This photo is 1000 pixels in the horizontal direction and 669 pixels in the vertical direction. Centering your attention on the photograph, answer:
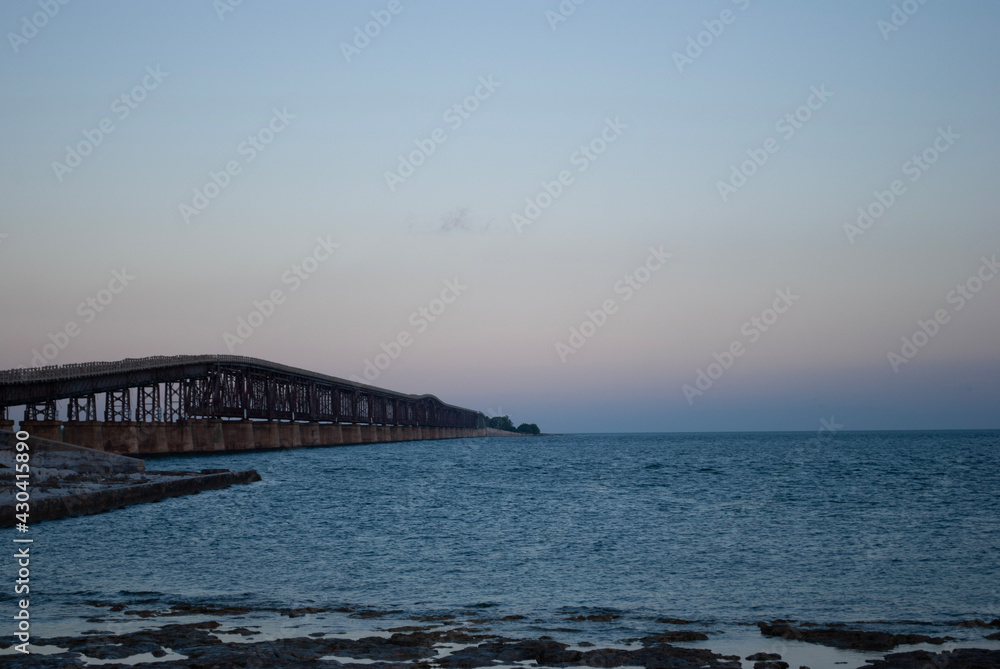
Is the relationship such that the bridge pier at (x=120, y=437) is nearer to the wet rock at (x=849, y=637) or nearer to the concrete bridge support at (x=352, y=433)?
the wet rock at (x=849, y=637)

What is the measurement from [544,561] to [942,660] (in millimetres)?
14185

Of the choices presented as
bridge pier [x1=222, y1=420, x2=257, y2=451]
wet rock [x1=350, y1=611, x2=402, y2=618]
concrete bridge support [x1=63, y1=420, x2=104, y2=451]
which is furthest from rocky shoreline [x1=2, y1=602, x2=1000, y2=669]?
bridge pier [x1=222, y1=420, x2=257, y2=451]

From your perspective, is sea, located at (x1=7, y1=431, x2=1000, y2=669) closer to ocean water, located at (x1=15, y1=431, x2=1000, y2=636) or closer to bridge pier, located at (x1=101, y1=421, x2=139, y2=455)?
ocean water, located at (x1=15, y1=431, x2=1000, y2=636)

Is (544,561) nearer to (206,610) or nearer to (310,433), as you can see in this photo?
(206,610)

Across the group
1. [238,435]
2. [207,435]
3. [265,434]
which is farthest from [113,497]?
[265,434]

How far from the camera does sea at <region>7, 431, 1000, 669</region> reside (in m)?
19.3

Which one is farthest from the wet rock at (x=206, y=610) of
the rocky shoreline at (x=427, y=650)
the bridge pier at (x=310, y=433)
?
the bridge pier at (x=310, y=433)

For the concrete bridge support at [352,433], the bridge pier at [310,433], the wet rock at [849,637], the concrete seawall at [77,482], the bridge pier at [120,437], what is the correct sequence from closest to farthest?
1. the wet rock at [849,637]
2. the concrete seawall at [77,482]
3. the bridge pier at [120,437]
4. the bridge pier at [310,433]
5. the concrete bridge support at [352,433]

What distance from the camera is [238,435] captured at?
4793 inches

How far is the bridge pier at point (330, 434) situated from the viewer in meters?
161

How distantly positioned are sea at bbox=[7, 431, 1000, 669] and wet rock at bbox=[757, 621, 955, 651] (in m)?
0.55

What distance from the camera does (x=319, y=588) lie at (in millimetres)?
22531

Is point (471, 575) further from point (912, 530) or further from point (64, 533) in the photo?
point (912, 530)

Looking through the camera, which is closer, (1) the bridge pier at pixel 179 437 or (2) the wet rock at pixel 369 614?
(2) the wet rock at pixel 369 614
